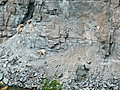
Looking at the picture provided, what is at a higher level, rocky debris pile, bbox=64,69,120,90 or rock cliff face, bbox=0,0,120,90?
rock cliff face, bbox=0,0,120,90

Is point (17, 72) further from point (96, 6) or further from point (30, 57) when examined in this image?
point (96, 6)

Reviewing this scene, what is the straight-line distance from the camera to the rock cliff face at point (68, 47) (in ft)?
76.2

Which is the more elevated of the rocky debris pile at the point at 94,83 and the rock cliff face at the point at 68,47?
the rock cliff face at the point at 68,47

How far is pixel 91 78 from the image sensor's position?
22.8 m

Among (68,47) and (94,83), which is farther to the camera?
(68,47)

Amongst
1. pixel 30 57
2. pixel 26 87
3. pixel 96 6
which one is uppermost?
pixel 96 6

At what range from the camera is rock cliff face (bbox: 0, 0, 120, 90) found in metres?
23.2

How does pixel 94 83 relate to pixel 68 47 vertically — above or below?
below

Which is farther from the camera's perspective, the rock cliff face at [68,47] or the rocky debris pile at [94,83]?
the rock cliff face at [68,47]

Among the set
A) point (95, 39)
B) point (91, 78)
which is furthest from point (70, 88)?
point (95, 39)

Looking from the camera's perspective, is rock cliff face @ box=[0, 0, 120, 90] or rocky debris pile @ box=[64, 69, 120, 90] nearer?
rocky debris pile @ box=[64, 69, 120, 90]

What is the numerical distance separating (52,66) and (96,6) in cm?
687

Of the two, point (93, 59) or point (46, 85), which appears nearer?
point (46, 85)

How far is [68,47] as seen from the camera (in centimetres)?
2623
